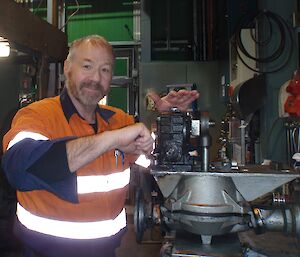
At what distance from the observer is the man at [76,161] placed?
0.85 meters

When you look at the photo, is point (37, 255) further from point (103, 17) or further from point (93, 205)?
point (103, 17)

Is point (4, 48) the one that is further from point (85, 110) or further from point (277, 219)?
point (277, 219)

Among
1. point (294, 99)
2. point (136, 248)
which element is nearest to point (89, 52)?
point (294, 99)

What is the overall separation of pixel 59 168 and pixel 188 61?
3027 millimetres

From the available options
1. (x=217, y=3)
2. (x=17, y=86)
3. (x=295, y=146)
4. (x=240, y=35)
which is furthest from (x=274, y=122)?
(x=17, y=86)

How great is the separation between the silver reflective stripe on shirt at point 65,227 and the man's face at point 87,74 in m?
0.43

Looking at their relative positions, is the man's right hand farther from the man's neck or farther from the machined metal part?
the man's neck

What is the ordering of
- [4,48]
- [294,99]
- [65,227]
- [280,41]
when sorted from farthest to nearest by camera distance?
[4,48], [280,41], [294,99], [65,227]

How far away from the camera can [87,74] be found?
48.8 inches

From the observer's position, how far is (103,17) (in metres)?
5.19

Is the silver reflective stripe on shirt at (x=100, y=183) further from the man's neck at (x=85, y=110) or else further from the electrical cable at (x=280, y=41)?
the electrical cable at (x=280, y=41)

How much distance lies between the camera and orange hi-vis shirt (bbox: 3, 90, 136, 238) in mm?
847

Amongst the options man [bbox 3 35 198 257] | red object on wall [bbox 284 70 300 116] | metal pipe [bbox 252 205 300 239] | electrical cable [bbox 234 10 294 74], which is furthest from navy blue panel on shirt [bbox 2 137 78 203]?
electrical cable [bbox 234 10 294 74]

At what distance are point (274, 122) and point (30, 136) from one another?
183 cm
